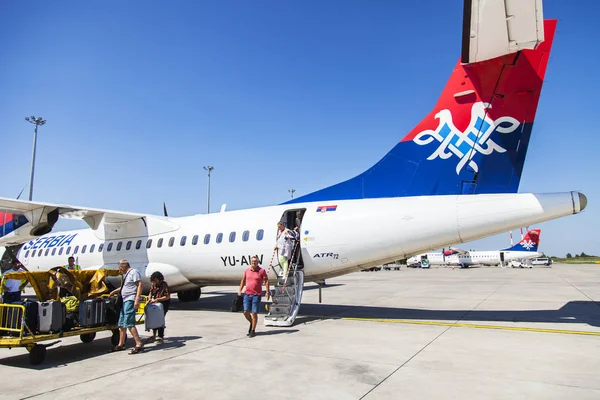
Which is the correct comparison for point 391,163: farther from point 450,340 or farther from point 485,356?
point 485,356

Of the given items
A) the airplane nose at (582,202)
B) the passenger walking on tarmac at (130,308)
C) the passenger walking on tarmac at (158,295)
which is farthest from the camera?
the airplane nose at (582,202)

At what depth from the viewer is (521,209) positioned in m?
8.25

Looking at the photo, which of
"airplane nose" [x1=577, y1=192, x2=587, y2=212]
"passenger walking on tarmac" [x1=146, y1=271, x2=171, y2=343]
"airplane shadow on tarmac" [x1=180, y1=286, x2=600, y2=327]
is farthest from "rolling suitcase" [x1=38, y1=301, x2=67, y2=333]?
"airplane nose" [x1=577, y1=192, x2=587, y2=212]

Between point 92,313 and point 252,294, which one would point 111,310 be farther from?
point 252,294

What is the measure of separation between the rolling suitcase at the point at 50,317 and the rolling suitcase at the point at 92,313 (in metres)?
0.42

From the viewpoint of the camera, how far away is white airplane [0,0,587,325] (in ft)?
26.2

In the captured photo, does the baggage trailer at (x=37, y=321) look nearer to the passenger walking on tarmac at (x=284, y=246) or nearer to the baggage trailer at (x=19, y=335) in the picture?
the baggage trailer at (x=19, y=335)

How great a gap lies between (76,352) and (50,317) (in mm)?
1093

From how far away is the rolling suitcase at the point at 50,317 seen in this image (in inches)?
257

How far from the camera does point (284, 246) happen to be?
10.4 metres

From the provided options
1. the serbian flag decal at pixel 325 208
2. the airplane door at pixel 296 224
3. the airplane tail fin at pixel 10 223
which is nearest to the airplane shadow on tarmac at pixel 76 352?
the airplane door at pixel 296 224

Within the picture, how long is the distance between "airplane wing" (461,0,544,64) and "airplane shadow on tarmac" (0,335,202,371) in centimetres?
754

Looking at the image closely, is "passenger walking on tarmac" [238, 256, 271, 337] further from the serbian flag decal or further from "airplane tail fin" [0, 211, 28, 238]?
"airplane tail fin" [0, 211, 28, 238]

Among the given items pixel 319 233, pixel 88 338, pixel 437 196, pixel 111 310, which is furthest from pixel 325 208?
pixel 88 338
